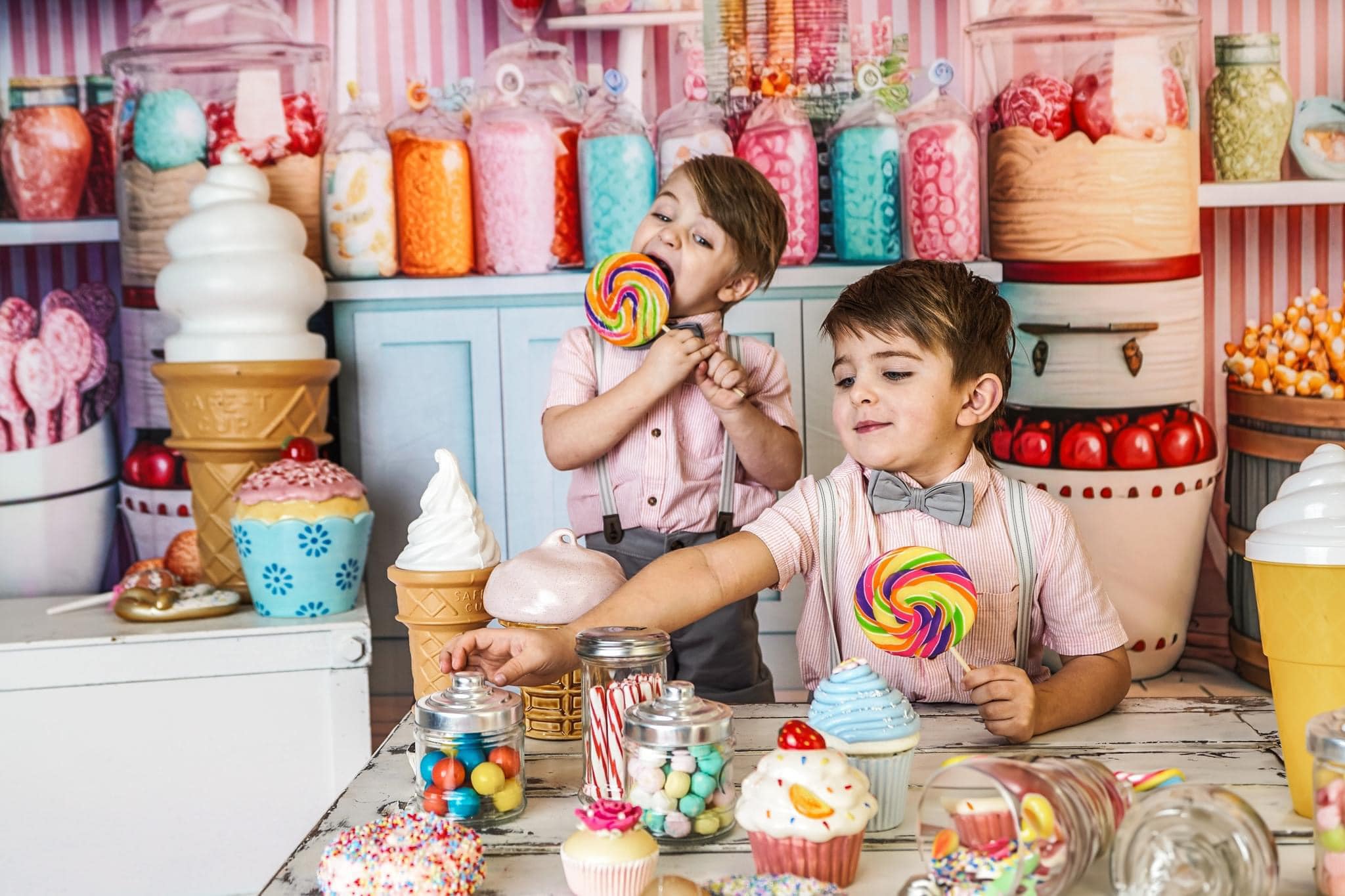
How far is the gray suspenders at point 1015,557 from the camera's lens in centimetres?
172

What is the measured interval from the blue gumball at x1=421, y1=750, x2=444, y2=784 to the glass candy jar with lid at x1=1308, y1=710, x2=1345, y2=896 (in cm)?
72

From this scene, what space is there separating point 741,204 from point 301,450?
0.99 metres

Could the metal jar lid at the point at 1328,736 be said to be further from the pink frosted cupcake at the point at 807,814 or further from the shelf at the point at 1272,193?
the shelf at the point at 1272,193

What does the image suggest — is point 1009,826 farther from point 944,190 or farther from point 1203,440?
point 1203,440

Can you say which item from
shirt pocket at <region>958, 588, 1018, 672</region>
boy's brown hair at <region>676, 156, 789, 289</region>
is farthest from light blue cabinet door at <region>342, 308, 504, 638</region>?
shirt pocket at <region>958, 588, 1018, 672</region>

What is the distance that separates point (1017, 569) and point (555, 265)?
5.27 ft

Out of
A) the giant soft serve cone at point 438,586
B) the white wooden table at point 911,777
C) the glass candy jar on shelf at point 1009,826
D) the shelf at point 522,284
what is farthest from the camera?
the shelf at point 522,284

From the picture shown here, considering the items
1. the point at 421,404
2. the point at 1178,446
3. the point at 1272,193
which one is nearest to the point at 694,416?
the point at 421,404

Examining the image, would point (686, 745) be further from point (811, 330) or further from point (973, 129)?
point (973, 129)

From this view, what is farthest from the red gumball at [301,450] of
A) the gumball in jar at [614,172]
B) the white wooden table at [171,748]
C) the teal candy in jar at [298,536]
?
the gumball in jar at [614,172]

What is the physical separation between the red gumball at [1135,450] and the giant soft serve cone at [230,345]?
173cm

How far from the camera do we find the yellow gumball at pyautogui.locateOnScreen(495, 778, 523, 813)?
1.24 metres

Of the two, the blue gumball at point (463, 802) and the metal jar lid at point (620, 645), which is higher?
the metal jar lid at point (620, 645)

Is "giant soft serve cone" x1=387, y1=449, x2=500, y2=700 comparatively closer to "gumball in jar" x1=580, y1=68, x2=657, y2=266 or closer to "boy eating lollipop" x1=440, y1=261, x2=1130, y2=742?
"boy eating lollipop" x1=440, y1=261, x2=1130, y2=742
